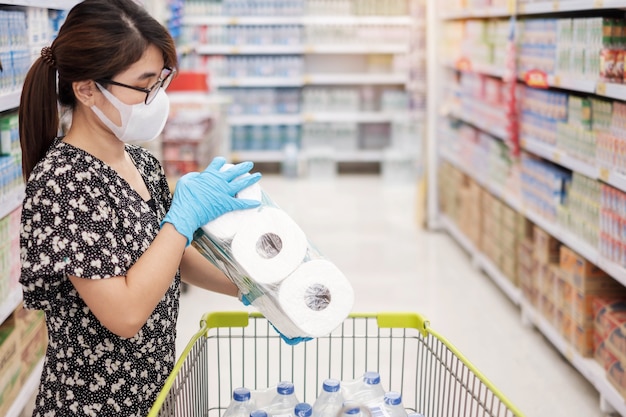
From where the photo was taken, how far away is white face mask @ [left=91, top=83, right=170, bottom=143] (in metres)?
1.74

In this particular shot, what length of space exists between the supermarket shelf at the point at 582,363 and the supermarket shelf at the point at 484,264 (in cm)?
28

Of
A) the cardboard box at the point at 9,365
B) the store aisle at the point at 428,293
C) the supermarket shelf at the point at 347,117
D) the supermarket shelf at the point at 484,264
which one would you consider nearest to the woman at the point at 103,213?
the cardboard box at the point at 9,365

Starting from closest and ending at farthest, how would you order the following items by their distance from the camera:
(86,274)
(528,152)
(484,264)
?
1. (86,274)
2. (528,152)
3. (484,264)

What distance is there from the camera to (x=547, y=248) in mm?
4473

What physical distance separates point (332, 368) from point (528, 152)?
2.02 metres

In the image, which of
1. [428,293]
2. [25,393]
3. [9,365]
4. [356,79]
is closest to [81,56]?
[9,365]

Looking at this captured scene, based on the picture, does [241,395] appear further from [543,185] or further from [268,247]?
[543,185]

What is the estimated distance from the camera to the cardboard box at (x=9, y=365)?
308cm

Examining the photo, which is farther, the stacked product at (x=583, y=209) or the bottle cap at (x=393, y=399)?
the stacked product at (x=583, y=209)

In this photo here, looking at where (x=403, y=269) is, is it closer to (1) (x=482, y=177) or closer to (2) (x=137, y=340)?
(1) (x=482, y=177)

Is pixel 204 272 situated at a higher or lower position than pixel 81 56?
lower

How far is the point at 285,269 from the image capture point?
163 centimetres

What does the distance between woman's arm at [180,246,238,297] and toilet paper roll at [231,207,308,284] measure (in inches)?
14.4

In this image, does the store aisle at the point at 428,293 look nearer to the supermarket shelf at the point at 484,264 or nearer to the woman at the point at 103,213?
the supermarket shelf at the point at 484,264
